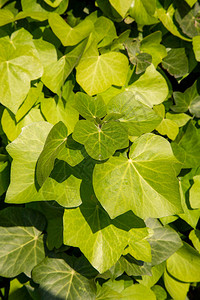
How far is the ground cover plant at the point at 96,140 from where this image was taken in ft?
3.20

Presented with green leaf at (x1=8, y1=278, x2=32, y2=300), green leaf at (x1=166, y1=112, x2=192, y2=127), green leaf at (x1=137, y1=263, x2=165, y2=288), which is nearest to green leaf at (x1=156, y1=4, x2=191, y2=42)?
green leaf at (x1=166, y1=112, x2=192, y2=127)

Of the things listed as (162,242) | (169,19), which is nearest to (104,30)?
(169,19)

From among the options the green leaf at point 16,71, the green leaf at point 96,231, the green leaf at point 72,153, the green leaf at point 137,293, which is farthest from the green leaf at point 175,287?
the green leaf at point 16,71

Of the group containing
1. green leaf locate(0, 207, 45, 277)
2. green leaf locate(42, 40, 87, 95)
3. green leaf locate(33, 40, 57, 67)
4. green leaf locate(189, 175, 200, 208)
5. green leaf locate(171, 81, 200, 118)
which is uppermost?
green leaf locate(33, 40, 57, 67)

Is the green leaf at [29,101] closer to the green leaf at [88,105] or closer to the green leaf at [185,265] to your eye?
the green leaf at [88,105]

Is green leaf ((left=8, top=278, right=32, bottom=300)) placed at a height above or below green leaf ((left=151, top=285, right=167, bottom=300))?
above

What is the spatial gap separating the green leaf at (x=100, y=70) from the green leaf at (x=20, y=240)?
0.67m

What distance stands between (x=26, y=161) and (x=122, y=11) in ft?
2.10

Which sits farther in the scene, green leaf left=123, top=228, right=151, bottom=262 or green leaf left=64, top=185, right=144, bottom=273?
green leaf left=123, top=228, right=151, bottom=262

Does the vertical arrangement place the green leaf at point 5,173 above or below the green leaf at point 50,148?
below

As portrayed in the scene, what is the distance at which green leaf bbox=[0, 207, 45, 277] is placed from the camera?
133cm

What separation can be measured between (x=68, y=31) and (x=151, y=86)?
1.28 ft

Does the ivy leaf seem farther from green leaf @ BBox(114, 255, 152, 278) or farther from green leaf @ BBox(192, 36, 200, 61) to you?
green leaf @ BBox(192, 36, 200, 61)

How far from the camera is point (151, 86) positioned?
3.98 ft
